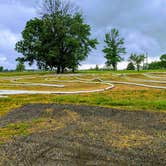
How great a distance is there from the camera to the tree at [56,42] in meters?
33.1

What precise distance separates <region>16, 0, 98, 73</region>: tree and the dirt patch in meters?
25.7

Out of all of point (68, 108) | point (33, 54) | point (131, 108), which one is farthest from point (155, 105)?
point (33, 54)

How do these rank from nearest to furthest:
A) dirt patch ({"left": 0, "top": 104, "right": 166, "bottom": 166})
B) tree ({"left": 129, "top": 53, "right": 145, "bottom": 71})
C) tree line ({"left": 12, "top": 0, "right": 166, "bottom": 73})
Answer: dirt patch ({"left": 0, "top": 104, "right": 166, "bottom": 166})
tree line ({"left": 12, "top": 0, "right": 166, "bottom": 73})
tree ({"left": 129, "top": 53, "right": 145, "bottom": 71})

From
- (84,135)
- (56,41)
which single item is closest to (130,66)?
(56,41)

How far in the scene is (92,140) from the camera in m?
4.98

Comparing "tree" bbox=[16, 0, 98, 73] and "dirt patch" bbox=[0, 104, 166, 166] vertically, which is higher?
"tree" bbox=[16, 0, 98, 73]

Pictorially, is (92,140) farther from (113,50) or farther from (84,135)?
(113,50)

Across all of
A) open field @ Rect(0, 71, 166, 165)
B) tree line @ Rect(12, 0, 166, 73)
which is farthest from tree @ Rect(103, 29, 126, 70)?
open field @ Rect(0, 71, 166, 165)

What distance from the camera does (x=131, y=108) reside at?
8.04 m

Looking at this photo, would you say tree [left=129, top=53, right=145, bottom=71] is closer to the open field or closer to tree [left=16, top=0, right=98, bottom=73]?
tree [left=16, top=0, right=98, bottom=73]

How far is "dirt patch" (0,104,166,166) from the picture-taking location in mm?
4090

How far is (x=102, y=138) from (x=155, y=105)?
3.70 meters

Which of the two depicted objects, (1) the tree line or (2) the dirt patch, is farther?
(1) the tree line

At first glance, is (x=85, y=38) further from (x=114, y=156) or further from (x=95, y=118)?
(x=114, y=156)
